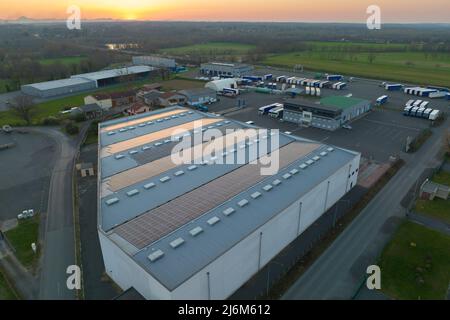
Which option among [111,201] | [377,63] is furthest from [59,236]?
[377,63]

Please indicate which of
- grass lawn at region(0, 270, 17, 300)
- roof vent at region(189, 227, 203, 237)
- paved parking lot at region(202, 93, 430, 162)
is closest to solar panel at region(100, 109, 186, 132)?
paved parking lot at region(202, 93, 430, 162)

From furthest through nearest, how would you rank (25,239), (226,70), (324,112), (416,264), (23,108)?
(226,70)
(23,108)
(324,112)
(25,239)
(416,264)

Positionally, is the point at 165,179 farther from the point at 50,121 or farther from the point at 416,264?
the point at 50,121

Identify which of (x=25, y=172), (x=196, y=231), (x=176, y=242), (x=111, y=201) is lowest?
(x=25, y=172)

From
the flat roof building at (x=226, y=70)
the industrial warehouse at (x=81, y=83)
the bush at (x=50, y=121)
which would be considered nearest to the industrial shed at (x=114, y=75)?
the industrial warehouse at (x=81, y=83)

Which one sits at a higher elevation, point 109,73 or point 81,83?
point 109,73

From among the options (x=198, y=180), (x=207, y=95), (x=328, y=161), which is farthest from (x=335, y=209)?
(x=207, y=95)
